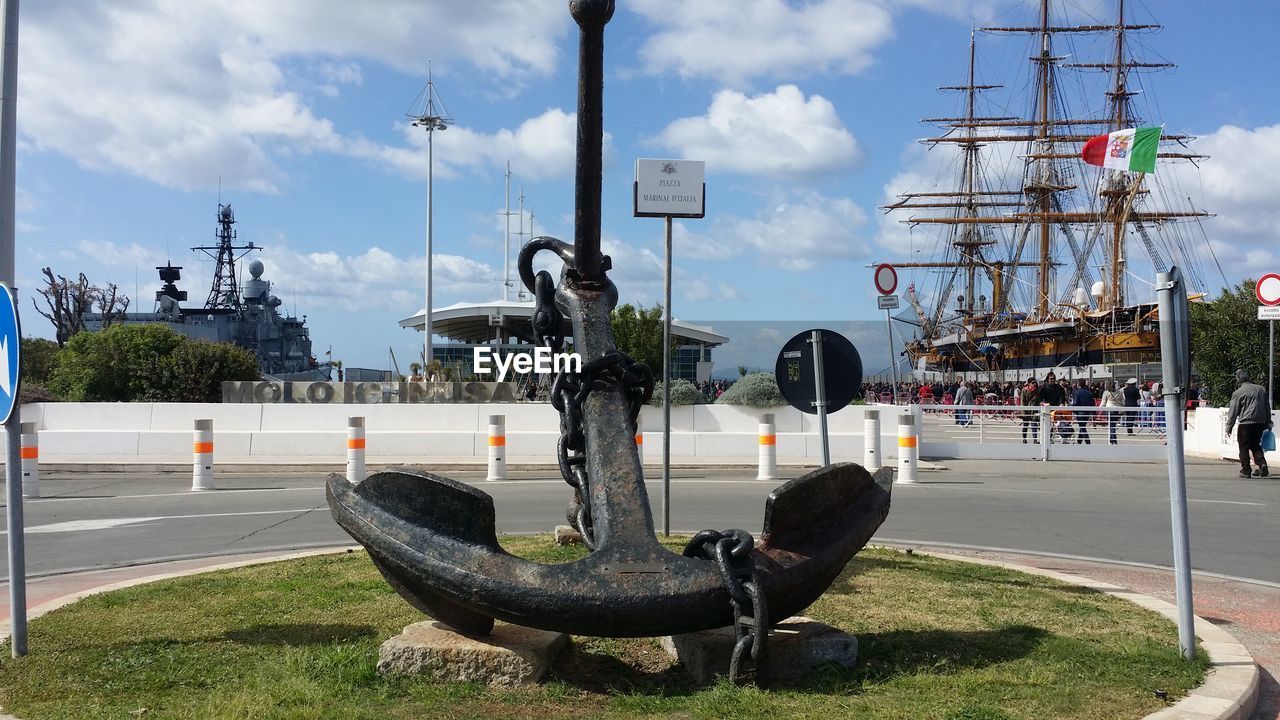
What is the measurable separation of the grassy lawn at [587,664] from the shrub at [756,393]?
12931 mm

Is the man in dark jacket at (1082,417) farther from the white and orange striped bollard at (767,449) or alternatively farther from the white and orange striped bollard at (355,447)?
the white and orange striped bollard at (355,447)

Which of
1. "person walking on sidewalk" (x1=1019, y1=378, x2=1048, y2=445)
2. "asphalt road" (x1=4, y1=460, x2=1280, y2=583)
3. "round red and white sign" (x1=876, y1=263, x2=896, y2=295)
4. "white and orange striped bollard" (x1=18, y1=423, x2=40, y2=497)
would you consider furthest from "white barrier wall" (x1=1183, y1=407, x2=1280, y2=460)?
"white and orange striped bollard" (x1=18, y1=423, x2=40, y2=497)

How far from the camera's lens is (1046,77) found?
71.5m

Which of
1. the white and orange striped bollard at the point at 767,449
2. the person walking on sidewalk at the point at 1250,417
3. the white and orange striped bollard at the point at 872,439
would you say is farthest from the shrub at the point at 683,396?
the person walking on sidewalk at the point at 1250,417

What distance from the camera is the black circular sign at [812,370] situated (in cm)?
744

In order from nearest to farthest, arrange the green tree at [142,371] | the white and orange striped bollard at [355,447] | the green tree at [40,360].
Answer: the white and orange striped bollard at [355,447] < the green tree at [142,371] < the green tree at [40,360]

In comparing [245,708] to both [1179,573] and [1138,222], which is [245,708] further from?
[1138,222]

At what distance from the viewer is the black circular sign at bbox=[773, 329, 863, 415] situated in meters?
7.44

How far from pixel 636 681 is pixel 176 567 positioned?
16.5 feet

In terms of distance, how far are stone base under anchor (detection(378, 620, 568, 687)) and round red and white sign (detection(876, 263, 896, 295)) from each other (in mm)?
6002

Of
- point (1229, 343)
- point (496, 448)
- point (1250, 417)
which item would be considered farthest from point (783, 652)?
point (1229, 343)

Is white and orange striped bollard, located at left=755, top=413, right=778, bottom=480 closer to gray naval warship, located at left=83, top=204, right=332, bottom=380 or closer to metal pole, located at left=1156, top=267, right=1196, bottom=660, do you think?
metal pole, located at left=1156, top=267, right=1196, bottom=660

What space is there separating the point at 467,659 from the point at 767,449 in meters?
11.1

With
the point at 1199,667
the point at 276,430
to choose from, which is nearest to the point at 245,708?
the point at 1199,667
